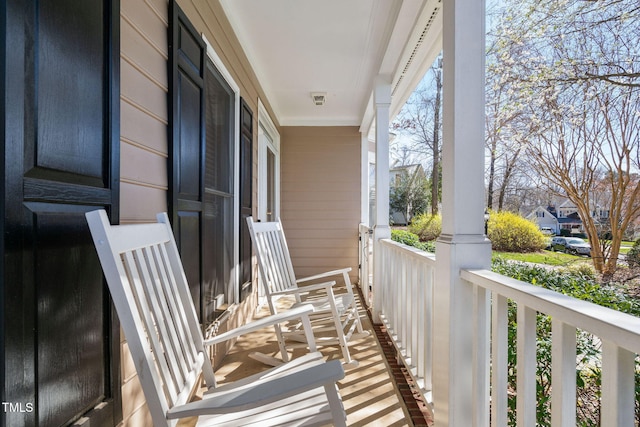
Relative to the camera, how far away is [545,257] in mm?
1414

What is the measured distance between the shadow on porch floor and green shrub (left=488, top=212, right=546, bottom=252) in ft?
3.45

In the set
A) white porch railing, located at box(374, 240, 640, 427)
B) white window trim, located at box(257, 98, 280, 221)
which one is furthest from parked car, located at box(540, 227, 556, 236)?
white window trim, located at box(257, 98, 280, 221)

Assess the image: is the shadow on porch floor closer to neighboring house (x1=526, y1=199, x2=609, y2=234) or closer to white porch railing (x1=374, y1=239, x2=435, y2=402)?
white porch railing (x1=374, y1=239, x2=435, y2=402)

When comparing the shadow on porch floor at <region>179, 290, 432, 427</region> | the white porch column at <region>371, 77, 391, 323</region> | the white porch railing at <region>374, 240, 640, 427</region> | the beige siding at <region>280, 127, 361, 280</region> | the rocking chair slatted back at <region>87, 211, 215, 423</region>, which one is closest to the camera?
the white porch railing at <region>374, 240, 640, 427</region>

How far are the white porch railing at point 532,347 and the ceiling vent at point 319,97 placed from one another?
10.9ft

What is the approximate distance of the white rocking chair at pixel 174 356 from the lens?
0.92 m

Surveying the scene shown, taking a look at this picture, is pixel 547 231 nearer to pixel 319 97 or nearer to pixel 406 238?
pixel 406 238

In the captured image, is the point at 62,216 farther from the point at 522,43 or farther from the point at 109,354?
the point at 522,43

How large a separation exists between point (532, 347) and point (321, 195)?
5.15 m

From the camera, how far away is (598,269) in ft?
3.68

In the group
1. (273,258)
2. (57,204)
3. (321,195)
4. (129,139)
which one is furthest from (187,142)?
(321,195)

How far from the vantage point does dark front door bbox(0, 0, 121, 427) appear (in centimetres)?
85

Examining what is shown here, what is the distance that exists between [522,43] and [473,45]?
0.33 metres

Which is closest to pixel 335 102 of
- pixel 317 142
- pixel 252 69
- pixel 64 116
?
pixel 317 142
